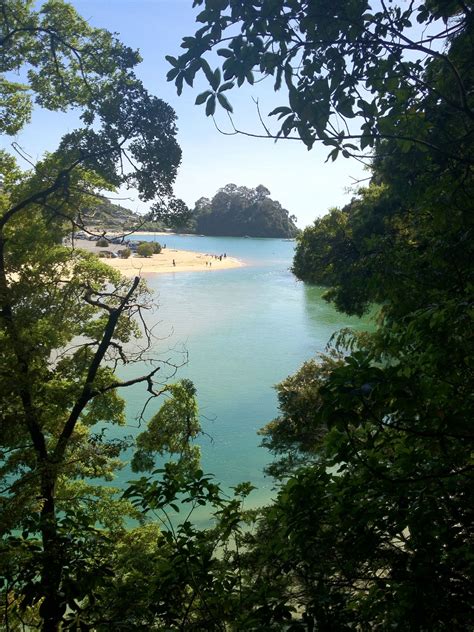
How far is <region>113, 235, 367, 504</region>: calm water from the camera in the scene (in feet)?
41.9

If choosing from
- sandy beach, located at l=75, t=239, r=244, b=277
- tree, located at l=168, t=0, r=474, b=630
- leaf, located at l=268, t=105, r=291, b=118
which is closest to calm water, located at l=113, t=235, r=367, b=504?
sandy beach, located at l=75, t=239, r=244, b=277

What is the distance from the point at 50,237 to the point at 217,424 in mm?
9198

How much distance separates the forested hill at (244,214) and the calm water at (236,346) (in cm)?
5093

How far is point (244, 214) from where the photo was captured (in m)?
97.6

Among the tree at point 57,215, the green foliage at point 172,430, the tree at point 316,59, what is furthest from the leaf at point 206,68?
the green foliage at point 172,430

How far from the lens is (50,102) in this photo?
6543 millimetres

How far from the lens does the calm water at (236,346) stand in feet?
41.9

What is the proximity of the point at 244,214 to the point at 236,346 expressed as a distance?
3081 inches

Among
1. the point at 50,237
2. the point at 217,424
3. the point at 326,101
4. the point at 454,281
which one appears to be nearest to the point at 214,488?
the point at 326,101

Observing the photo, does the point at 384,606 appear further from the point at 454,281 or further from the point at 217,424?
the point at 217,424

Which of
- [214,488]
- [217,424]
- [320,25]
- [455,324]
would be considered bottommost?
[217,424]

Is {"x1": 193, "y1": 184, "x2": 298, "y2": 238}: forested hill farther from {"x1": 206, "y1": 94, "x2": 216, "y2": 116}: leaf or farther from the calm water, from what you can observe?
{"x1": 206, "y1": 94, "x2": 216, "y2": 116}: leaf

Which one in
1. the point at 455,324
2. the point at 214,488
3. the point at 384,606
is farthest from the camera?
the point at 214,488

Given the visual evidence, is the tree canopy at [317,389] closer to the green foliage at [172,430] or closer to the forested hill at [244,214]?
the green foliage at [172,430]
